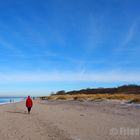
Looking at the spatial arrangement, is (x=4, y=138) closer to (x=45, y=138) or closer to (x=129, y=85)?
(x=45, y=138)

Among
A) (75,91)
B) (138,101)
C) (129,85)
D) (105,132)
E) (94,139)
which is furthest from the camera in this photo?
(75,91)

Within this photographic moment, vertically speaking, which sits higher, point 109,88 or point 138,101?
point 109,88

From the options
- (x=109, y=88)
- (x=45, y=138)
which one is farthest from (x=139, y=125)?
(x=109, y=88)

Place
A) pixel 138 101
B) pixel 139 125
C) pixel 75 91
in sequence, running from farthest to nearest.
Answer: pixel 75 91 → pixel 138 101 → pixel 139 125

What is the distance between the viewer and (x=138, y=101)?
3058 cm

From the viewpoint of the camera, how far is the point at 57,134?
39.0 ft

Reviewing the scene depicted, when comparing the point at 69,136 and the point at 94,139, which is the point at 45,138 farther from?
the point at 94,139

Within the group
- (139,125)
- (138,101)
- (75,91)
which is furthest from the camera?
(75,91)

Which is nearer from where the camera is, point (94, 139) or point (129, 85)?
point (94, 139)

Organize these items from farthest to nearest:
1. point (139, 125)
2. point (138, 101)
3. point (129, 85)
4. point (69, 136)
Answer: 1. point (129, 85)
2. point (138, 101)
3. point (139, 125)
4. point (69, 136)

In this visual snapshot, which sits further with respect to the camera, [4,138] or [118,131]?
[118,131]

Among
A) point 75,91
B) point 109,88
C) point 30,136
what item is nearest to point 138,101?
point 30,136

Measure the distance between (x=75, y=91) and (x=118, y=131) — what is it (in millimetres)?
122091

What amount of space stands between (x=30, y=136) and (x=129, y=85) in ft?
300
